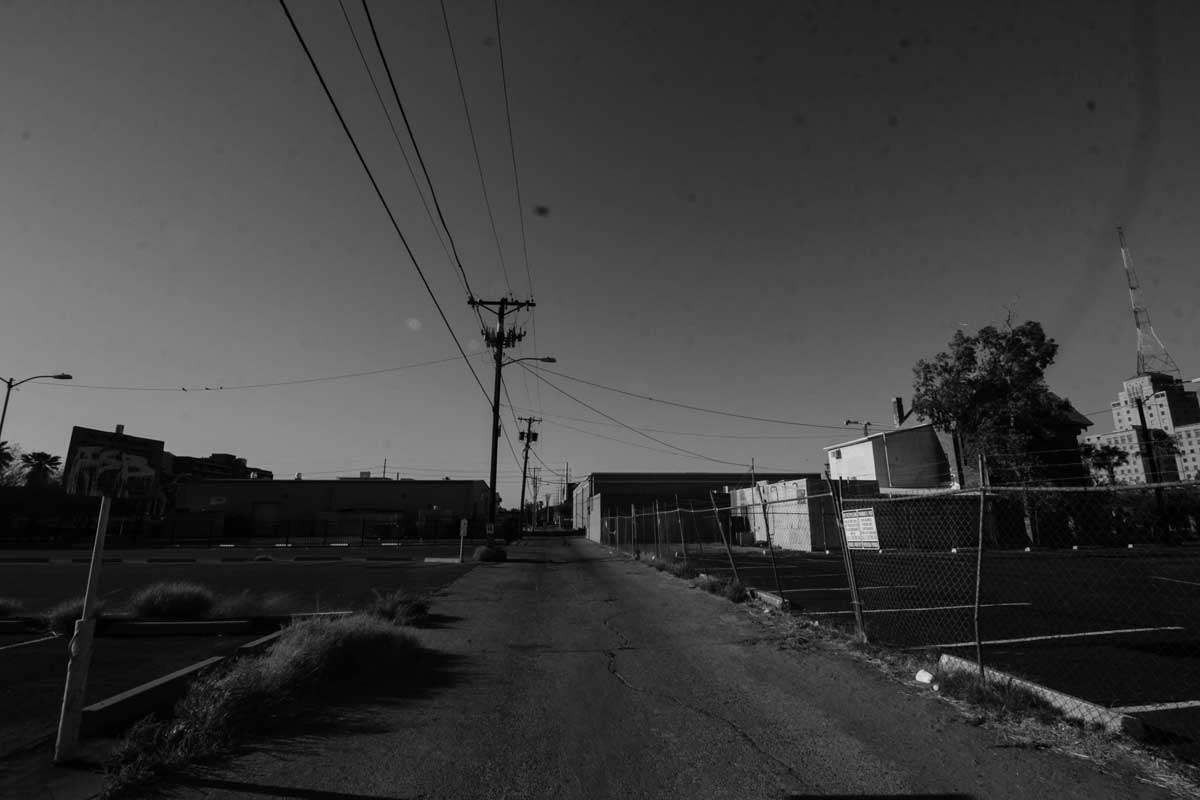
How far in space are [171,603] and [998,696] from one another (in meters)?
11.1

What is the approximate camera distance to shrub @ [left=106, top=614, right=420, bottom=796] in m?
3.95

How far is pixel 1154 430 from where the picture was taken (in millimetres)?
52094

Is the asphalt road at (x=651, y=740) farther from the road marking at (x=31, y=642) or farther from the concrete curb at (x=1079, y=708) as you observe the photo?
the road marking at (x=31, y=642)

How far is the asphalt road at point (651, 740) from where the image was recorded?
3.76 m

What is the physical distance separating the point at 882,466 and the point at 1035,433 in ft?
29.7

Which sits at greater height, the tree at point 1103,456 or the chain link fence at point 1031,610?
the tree at point 1103,456

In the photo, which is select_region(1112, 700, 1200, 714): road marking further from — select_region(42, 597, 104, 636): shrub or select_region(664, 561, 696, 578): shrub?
select_region(42, 597, 104, 636): shrub

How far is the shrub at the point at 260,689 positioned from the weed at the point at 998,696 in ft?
18.7

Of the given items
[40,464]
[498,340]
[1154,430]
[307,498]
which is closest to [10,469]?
[40,464]

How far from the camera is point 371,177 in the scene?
28.7 ft

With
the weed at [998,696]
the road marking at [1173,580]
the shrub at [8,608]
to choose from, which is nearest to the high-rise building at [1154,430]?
the road marking at [1173,580]

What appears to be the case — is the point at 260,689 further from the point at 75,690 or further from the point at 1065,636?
the point at 1065,636

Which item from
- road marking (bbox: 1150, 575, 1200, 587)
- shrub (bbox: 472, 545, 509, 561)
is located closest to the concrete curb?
road marking (bbox: 1150, 575, 1200, 587)

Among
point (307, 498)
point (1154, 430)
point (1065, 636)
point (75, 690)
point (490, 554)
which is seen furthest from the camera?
point (307, 498)
